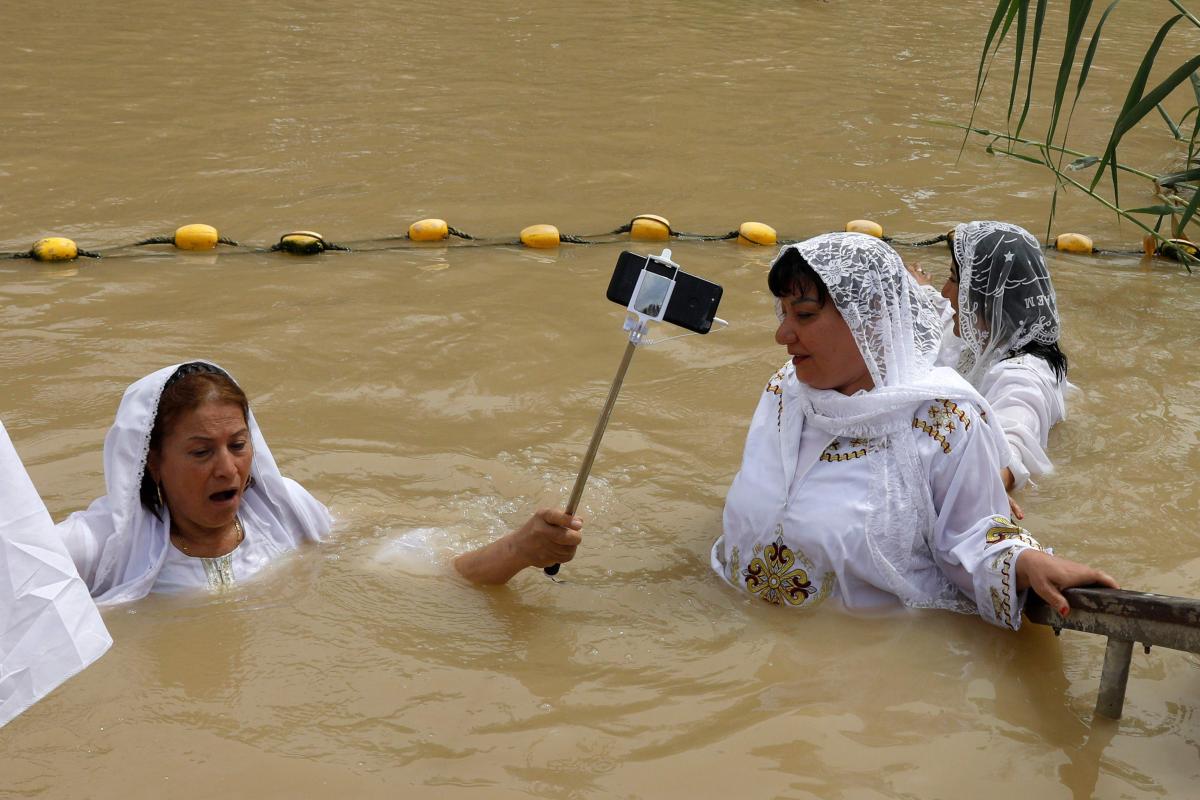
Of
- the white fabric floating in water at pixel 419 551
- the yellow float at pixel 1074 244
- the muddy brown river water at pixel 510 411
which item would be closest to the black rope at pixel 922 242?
the muddy brown river water at pixel 510 411

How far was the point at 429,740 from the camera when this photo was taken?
333 cm

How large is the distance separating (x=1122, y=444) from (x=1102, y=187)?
4305mm

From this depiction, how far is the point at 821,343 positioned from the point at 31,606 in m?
2.54

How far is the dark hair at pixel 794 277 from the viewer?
3.76 m

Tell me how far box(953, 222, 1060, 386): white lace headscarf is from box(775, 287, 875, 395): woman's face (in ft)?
4.66

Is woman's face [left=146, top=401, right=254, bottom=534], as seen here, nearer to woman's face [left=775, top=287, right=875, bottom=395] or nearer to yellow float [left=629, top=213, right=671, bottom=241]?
woman's face [left=775, top=287, right=875, bottom=395]

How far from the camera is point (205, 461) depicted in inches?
147

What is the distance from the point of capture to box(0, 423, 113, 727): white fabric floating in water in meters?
1.69

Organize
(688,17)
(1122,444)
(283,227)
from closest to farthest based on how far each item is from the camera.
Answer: (1122,444) < (283,227) < (688,17)

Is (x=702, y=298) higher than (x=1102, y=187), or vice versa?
(x=702, y=298)

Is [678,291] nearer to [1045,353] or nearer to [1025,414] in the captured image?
[1025,414]

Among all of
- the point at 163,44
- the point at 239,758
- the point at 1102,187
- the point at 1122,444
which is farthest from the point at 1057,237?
the point at 163,44

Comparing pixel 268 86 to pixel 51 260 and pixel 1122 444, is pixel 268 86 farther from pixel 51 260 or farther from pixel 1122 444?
pixel 1122 444

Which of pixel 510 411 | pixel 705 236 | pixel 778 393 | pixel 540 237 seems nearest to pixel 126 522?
pixel 778 393
